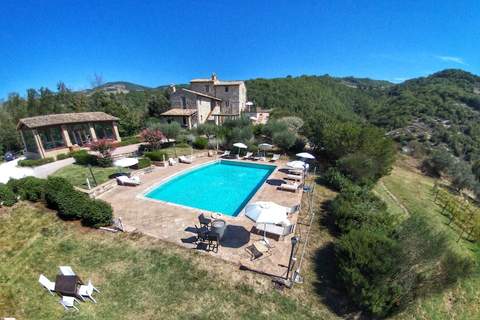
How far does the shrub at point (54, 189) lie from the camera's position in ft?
35.4

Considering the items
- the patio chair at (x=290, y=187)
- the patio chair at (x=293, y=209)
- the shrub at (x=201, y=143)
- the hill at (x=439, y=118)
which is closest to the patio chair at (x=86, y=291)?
the patio chair at (x=293, y=209)

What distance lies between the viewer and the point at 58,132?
76.1 ft

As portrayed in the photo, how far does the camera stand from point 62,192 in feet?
35.1

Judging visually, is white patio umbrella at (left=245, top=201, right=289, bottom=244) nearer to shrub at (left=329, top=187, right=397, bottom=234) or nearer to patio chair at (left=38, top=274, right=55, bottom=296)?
shrub at (left=329, top=187, right=397, bottom=234)

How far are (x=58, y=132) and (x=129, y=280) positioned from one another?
24.1 metres

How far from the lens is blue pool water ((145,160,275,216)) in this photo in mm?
13570

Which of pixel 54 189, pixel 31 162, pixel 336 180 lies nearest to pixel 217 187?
pixel 336 180

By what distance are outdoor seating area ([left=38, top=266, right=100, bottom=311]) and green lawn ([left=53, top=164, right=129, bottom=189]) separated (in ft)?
30.2

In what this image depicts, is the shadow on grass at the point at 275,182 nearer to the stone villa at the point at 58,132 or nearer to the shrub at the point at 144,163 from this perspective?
the shrub at the point at 144,163

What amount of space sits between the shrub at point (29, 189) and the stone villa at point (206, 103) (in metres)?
22.0

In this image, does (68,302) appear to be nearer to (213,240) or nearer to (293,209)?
(213,240)

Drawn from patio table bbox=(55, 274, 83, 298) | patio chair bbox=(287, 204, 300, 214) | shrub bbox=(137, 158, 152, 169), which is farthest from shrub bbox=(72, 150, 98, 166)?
patio chair bbox=(287, 204, 300, 214)

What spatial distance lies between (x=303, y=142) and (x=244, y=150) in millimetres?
6661

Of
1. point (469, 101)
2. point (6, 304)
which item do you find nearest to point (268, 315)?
point (6, 304)
